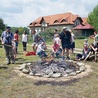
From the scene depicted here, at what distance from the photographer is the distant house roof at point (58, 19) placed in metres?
49.0

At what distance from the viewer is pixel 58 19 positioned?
51500 millimetres

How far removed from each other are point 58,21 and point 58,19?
714 mm

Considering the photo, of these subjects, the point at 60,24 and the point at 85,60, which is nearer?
the point at 85,60

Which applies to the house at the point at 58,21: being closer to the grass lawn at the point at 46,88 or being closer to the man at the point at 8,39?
the man at the point at 8,39

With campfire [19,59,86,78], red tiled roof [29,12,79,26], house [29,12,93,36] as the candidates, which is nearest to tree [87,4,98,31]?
house [29,12,93,36]

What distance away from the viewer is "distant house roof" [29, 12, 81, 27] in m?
49.0

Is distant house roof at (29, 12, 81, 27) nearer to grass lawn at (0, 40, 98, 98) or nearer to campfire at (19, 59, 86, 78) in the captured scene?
campfire at (19, 59, 86, 78)

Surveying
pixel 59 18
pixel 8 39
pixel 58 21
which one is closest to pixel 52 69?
pixel 8 39

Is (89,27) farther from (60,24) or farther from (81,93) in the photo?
(81,93)

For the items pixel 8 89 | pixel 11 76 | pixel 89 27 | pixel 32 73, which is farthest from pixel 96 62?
pixel 89 27

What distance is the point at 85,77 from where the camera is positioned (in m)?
6.86

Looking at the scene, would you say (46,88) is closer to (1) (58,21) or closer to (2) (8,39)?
(2) (8,39)

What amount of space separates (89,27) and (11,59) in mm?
36053

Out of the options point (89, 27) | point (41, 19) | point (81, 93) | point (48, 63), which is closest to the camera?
point (81, 93)
